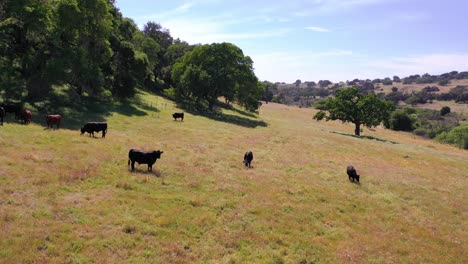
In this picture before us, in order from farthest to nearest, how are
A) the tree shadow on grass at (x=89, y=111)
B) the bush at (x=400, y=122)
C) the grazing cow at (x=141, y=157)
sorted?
the bush at (x=400, y=122) → the tree shadow on grass at (x=89, y=111) → the grazing cow at (x=141, y=157)

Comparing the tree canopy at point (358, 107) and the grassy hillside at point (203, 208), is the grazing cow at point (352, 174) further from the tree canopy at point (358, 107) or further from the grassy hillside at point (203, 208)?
the tree canopy at point (358, 107)

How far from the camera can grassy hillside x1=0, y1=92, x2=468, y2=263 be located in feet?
41.5

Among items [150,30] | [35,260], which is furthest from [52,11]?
[150,30]

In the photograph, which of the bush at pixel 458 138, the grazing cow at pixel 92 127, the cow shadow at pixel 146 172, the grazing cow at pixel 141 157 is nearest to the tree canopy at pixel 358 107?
the bush at pixel 458 138

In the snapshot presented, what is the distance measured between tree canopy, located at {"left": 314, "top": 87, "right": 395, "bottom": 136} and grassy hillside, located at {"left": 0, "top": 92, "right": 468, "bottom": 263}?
33.9 metres

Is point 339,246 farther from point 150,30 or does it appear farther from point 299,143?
point 150,30

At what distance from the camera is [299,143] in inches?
1719

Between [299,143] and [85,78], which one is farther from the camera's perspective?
[299,143]

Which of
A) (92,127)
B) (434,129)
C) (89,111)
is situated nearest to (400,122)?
(434,129)

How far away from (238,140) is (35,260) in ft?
97.1

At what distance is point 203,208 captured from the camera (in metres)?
16.7

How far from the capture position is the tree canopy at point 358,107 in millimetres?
63906

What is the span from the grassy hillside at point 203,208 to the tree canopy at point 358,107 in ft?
111

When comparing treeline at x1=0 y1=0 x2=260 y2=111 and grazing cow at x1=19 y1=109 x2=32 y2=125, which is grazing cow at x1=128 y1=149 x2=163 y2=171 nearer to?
grazing cow at x1=19 y1=109 x2=32 y2=125
